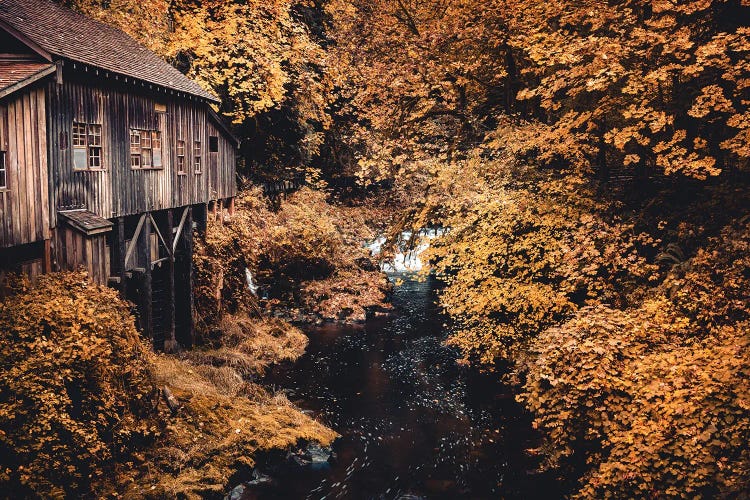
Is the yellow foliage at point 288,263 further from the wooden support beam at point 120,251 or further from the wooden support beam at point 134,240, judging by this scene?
the wooden support beam at point 120,251

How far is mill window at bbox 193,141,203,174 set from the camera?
18.7 meters

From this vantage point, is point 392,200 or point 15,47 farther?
point 392,200

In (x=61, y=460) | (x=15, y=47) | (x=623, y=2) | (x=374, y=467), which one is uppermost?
(x=623, y=2)

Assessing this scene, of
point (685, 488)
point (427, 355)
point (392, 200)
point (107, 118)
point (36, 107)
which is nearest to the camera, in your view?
point (685, 488)

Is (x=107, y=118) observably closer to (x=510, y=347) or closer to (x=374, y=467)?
(x=374, y=467)

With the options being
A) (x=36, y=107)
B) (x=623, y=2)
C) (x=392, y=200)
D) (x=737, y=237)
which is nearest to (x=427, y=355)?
(x=737, y=237)

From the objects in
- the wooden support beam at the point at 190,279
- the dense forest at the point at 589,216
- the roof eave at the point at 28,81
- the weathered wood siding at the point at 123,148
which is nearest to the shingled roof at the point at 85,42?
the roof eave at the point at 28,81

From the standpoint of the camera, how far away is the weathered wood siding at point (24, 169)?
10305 mm

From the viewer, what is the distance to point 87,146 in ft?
42.9

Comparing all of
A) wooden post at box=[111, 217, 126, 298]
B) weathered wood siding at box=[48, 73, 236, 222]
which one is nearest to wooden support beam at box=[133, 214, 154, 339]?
weathered wood siding at box=[48, 73, 236, 222]

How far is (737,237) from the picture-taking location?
9180 millimetres

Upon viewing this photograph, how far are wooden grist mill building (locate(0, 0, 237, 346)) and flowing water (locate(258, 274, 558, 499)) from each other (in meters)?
5.80

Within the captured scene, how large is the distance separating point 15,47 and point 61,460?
29.3ft

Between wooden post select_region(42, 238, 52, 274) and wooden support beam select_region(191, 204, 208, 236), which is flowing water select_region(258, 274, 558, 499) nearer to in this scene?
wooden support beam select_region(191, 204, 208, 236)
